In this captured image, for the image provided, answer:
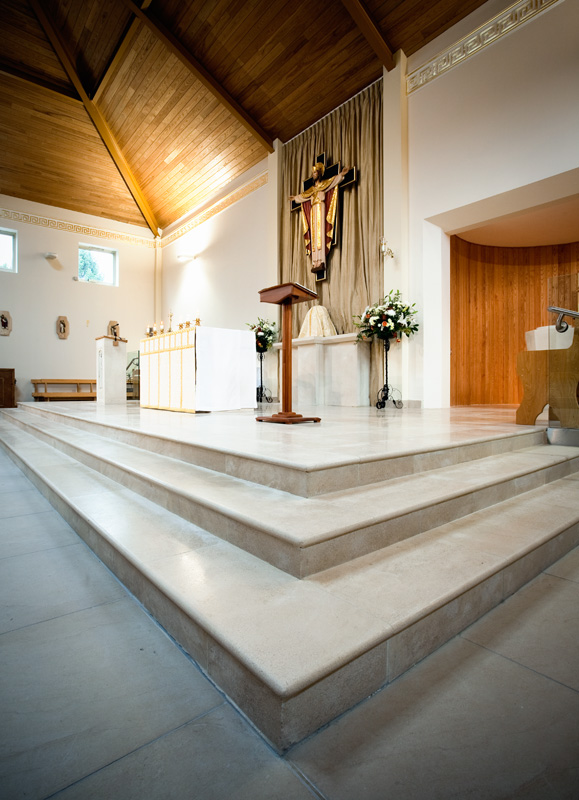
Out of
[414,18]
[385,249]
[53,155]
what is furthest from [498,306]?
[53,155]

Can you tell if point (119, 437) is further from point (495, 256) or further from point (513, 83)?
point (495, 256)

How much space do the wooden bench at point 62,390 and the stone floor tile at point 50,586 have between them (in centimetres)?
921

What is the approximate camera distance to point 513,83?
17.0ft

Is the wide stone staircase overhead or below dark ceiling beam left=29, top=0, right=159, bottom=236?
below

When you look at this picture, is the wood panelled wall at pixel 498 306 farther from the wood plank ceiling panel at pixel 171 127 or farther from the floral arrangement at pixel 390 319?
the wood plank ceiling panel at pixel 171 127

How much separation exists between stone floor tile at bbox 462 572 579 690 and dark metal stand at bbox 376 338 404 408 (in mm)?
4628

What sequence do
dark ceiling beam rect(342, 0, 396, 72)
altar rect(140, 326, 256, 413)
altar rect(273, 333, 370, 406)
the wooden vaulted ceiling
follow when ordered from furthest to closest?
altar rect(273, 333, 370, 406), the wooden vaulted ceiling, dark ceiling beam rect(342, 0, 396, 72), altar rect(140, 326, 256, 413)

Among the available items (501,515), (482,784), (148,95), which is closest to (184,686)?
(482,784)

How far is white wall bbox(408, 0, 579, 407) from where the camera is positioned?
4.82 metres

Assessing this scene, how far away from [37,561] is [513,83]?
21.6 ft

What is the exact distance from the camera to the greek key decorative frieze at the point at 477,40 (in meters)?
5.02

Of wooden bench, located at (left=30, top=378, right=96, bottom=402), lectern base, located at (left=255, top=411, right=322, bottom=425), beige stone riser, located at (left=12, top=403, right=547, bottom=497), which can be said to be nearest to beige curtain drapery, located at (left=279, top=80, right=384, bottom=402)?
lectern base, located at (left=255, top=411, right=322, bottom=425)

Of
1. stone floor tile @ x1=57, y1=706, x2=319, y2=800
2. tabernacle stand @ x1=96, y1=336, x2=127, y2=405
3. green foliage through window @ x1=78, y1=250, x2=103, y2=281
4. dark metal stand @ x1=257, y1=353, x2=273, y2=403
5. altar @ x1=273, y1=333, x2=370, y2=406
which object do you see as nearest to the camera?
stone floor tile @ x1=57, y1=706, x2=319, y2=800

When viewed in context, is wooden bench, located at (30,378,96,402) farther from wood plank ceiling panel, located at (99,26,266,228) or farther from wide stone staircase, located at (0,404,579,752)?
wide stone staircase, located at (0,404,579,752)
